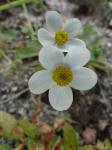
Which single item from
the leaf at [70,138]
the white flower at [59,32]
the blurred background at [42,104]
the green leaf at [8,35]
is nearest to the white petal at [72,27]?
the white flower at [59,32]

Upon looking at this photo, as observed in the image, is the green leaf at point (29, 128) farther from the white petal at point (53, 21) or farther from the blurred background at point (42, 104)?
the white petal at point (53, 21)

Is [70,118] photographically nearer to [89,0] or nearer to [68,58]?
[68,58]

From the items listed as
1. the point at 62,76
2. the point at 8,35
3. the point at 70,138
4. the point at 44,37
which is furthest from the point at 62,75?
the point at 8,35

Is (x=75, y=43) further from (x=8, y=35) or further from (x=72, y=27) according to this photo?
(x=8, y=35)

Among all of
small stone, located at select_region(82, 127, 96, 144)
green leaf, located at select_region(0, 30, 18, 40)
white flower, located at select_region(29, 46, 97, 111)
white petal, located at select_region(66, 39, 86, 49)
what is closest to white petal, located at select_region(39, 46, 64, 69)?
white flower, located at select_region(29, 46, 97, 111)

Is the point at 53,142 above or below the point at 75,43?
below

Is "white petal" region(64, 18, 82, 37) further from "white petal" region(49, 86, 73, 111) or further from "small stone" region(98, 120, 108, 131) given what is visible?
"small stone" region(98, 120, 108, 131)

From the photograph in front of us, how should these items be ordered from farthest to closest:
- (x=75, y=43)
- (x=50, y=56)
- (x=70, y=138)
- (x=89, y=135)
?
(x=89, y=135), (x=70, y=138), (x=75, y=43), (x=50, y=56)
